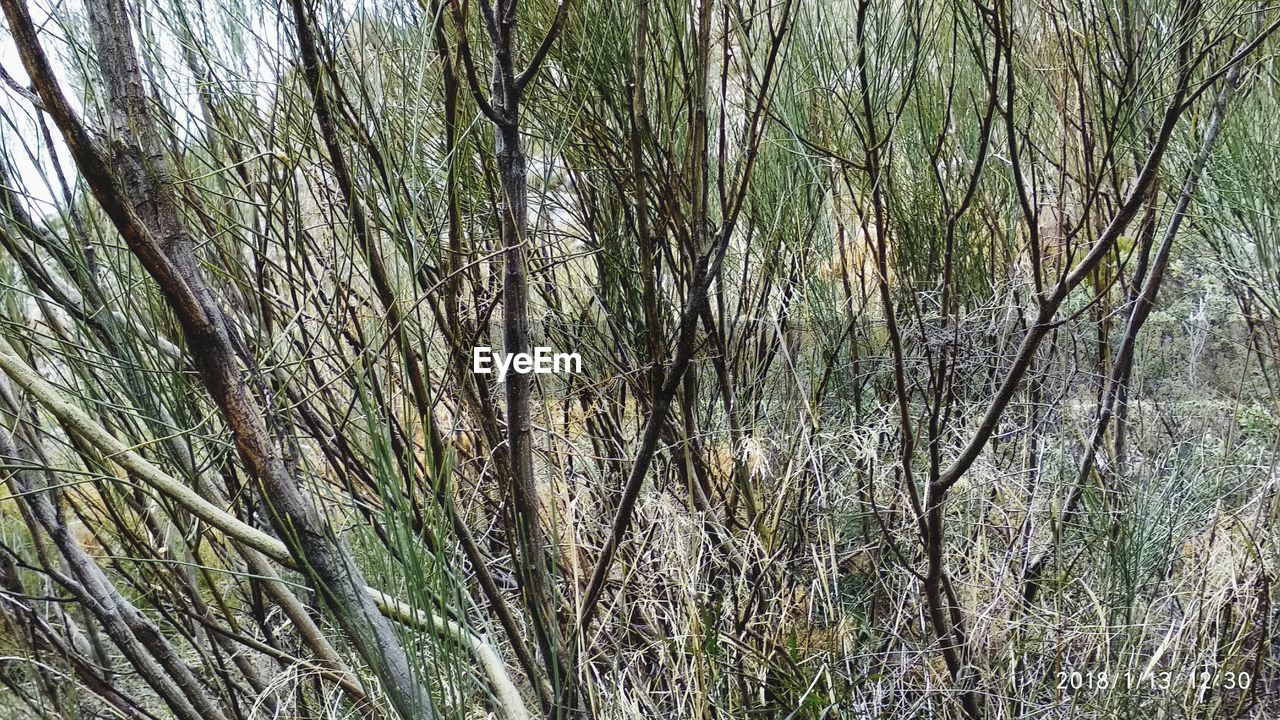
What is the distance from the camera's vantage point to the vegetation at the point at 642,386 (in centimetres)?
97

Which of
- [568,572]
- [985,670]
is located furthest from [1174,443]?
[568,572]

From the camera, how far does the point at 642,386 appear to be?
1500mm

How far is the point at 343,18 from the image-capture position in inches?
42.1

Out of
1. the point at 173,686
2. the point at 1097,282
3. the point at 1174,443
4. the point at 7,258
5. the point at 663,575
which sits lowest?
the point at 173,686

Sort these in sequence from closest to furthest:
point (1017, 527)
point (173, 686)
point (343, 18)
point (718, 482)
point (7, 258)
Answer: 1. point (343, 18)
2. point (173, 686)
3. point (718, 482)
4. point (1017, 527)
5. point (7, 258)

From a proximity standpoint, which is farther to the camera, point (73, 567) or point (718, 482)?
point (718, 482)

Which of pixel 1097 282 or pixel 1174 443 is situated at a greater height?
pixel 1097 282

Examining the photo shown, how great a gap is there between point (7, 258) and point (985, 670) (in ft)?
8.04

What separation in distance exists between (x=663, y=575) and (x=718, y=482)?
22 centimetres

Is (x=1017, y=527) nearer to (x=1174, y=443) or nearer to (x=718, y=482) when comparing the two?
(x=1174, y=443)

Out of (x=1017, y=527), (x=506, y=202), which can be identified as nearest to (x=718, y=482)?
(x=1017, y=527)

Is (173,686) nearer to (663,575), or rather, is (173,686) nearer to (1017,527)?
(663,575)

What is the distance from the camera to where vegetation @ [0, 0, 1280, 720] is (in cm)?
97

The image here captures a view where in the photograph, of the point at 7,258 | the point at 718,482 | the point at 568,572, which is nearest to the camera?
the point at 568,572
